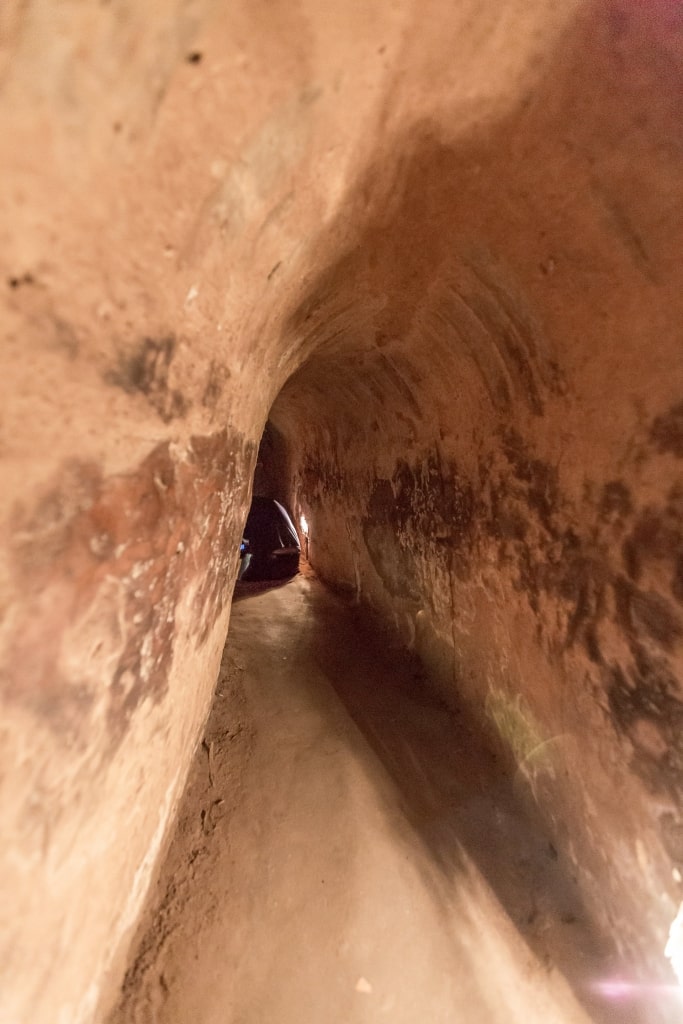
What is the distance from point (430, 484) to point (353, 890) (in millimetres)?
1699

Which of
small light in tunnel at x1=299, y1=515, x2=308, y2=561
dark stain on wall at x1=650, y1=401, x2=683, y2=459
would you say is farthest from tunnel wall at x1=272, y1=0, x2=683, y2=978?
small light in tunnel at x1=299, y1=515, x2=308, y2=561

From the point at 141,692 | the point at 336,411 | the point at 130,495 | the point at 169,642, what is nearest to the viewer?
the point at 130,495

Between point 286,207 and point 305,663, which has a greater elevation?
point 286,207

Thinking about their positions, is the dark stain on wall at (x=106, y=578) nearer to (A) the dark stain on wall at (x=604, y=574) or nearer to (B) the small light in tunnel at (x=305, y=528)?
(A) the dark stain on wall at (x=604, y=574)

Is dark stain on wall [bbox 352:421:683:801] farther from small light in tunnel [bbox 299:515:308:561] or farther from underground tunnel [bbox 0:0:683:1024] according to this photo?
small light in tunnel [bbox 299:515:308:561]

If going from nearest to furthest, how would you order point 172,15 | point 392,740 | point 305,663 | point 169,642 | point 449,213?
1. point 172,15
2. point 169,642
3. point 449,213
4. point 392,740
5. point 305,663

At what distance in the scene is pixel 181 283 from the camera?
819 millimetres

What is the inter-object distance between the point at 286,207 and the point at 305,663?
225cm

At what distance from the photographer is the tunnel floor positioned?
4.35 feet

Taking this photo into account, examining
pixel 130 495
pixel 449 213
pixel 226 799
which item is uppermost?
pixel 449 213

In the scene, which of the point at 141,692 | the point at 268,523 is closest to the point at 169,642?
the point at 141,692

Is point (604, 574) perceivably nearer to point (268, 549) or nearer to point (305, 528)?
point (268, 549)

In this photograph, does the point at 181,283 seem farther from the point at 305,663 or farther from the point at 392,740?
the point at 305,663

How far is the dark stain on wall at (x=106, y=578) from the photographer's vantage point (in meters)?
0.63
